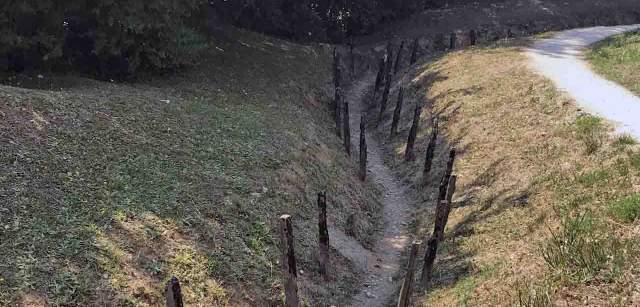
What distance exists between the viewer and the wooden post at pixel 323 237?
13414mm

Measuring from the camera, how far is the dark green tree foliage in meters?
19.9

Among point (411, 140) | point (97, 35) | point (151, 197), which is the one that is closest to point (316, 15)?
point (411, 140)

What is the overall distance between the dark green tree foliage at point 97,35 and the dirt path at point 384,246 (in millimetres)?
11405

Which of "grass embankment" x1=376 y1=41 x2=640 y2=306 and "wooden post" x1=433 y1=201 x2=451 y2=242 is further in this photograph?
"wooden post" x1=433 y1=201 x2=451 y2=242

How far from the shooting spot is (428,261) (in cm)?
1257

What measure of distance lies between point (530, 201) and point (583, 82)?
10532mm

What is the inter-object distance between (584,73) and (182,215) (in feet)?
66.3

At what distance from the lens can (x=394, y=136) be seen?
26359 mm

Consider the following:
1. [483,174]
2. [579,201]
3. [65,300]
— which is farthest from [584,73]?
[65,300]

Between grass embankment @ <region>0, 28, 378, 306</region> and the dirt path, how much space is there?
62 centimetres

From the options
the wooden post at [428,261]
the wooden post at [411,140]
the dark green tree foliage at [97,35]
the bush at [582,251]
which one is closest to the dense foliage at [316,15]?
the dark green tree foliage at [97,35]

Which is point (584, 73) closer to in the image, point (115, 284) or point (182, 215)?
point (182, 215)

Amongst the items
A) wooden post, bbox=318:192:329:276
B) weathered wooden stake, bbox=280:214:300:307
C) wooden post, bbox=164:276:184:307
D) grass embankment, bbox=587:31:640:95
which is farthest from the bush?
grass embankment, bbox=587:31:640:95

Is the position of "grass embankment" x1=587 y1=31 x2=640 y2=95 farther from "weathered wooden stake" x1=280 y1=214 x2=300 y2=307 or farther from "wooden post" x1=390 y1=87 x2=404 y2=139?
"weathered wooden stake" x1=280 y1=214 x2=300 y2=307
